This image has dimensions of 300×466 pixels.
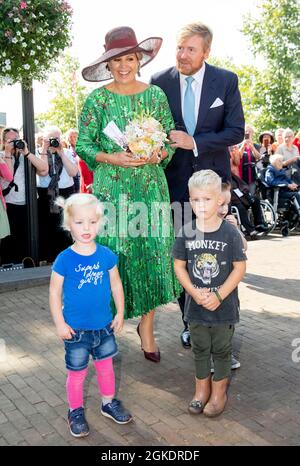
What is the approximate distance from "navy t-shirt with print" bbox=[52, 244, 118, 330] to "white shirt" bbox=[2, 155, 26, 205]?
15.4ft

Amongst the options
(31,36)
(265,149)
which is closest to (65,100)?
(265,149)

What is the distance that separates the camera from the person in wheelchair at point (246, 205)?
964cm

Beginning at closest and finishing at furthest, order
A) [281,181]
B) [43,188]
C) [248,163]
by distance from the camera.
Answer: [43,188]
[248,163]
[281,181]

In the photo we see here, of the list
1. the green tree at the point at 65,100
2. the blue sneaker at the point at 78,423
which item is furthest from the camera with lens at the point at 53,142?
the green tree at the point at 65,100

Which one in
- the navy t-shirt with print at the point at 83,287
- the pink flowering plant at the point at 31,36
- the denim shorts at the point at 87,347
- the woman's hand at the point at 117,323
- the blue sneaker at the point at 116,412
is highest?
the pink flowering plant at the point at 31,36

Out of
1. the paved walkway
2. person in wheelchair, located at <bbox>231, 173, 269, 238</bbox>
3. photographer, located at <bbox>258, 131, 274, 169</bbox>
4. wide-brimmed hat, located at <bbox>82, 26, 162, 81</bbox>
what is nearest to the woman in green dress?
wide-brimmed hat, located at <bbox>82, 26, 162, 81</bbox>

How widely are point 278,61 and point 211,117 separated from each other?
82.8ft

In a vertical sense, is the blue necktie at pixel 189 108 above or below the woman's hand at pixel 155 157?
above

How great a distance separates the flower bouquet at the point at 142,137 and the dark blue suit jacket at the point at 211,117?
1.62 feet

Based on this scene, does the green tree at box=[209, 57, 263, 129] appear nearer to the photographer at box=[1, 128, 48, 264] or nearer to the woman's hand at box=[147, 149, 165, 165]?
the photographer at box=[1, 128, 48, 264]

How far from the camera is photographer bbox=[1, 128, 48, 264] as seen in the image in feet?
24.3

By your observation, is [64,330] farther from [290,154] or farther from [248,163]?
[290,154]

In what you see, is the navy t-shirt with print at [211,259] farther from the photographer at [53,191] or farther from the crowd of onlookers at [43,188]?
the photographer at [53,191]

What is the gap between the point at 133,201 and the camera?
3.95 m
